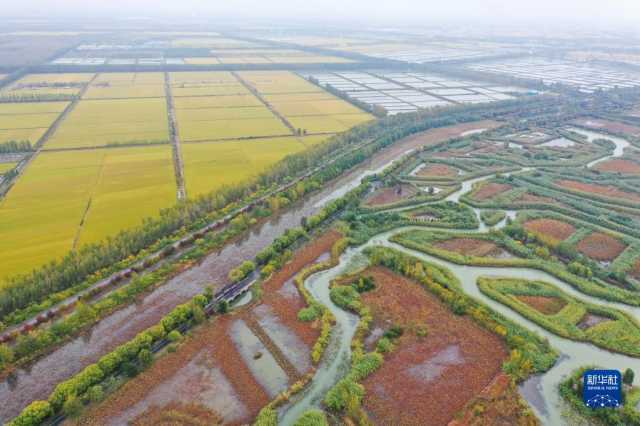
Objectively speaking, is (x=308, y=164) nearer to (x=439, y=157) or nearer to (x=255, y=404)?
(x=439, y=157)

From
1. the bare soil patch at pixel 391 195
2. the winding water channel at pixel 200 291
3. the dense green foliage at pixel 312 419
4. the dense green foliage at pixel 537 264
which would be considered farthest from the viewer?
the bare soil patch at pixel 391 195

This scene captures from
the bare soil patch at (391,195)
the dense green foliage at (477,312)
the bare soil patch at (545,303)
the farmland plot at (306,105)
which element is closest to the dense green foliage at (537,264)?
the dense green foliage at (477,312)

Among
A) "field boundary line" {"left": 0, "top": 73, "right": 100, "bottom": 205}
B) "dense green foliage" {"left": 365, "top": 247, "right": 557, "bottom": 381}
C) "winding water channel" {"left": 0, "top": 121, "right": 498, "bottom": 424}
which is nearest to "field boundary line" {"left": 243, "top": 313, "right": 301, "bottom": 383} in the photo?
"winding water channel" {"left": 0, "top": 121, "right": 498, "bottom": 424}

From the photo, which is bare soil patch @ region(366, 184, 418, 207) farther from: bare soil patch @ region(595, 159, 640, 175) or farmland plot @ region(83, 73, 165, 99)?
farmland plot @ region(83, 73, 165, 99)

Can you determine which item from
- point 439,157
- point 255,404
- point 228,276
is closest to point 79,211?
point 228,276

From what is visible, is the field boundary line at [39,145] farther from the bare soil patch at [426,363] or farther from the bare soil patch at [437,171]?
the bare soil patch at [437,171]

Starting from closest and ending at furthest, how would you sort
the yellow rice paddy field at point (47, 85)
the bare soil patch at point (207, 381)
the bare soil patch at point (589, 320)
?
the bare soil patch at point (207, 381) → the bare soil patch at point (589, 320) → the yellow rice paddy field at point (47, 85)
